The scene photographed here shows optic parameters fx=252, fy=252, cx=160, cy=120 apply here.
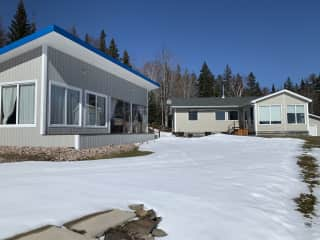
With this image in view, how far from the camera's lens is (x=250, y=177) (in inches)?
190

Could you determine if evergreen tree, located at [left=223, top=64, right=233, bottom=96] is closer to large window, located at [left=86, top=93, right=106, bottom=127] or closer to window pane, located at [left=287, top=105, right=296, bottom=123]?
window pane, located at [left=287, top=105, right=296, bottom=123]

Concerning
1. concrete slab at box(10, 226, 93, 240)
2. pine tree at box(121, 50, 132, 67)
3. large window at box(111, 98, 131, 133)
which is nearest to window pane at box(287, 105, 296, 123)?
large window at box(111, 98, 131, 133)

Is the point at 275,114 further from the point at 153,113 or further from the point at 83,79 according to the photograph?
the point at 153,113

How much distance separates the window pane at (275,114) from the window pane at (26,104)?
18.7 meters

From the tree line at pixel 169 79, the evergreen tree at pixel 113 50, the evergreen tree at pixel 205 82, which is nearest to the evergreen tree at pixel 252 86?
the tree line at pixel 169 79

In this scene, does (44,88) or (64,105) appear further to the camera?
(64,105)

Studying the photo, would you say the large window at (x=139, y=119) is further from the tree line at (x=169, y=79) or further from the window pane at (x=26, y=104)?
the tree line at (x=169, y=79)

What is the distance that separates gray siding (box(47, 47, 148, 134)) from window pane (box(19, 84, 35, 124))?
0.76 metres

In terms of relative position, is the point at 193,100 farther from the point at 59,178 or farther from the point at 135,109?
the point at 59,178

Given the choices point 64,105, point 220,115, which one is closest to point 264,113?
point 220,115

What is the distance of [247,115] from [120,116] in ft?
46.6

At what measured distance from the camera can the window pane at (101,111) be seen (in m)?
11.7

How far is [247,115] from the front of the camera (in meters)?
23.6

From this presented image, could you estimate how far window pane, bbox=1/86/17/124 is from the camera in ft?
29.1
